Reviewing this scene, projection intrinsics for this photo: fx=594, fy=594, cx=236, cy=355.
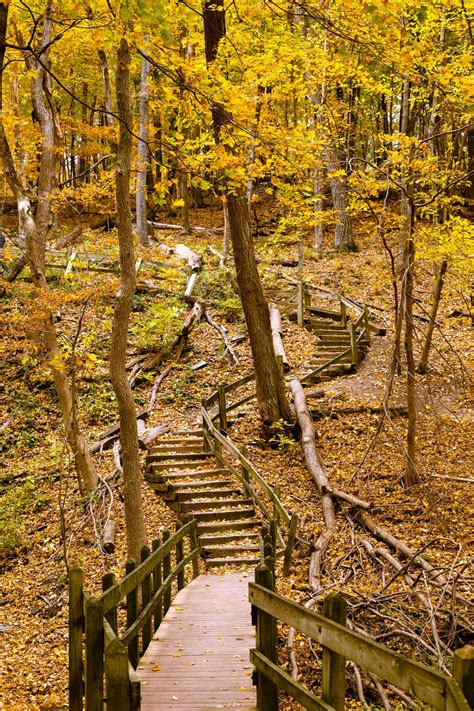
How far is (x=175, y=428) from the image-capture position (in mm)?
16188

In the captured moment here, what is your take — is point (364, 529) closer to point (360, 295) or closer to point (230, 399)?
point (230, 399)

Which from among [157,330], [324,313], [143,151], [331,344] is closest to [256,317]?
[157,330]

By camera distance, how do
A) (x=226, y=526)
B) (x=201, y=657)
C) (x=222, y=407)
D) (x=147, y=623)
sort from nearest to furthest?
1. (x=201, y=657)
2. (x=147, y=623)
3. (x=226, y=526)
4. (x=222, y=407)

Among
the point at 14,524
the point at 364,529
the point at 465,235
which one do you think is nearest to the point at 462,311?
the point at 465,235

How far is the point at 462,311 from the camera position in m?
21.9

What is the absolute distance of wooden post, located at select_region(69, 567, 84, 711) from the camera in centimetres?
491

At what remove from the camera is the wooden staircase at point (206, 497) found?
10852 mm

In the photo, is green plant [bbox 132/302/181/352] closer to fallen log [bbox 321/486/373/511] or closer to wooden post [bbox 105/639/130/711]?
fallen log [bbox 321/486/373/511]

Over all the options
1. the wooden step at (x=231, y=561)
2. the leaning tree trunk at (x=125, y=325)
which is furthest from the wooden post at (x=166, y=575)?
the wooden step at (x=231, y=561)

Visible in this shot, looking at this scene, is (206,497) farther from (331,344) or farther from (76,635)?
(331,344)

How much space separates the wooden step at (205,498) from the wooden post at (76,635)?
7.46 m

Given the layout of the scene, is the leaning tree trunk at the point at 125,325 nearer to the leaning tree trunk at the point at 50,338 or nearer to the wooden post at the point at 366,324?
the leaning tree trunk at the point at 50,338

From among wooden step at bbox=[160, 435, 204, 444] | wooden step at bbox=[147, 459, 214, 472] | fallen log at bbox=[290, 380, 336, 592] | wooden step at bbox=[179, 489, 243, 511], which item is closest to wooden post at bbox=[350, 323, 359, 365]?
fallen log at bbox=[290, 380, 336, 592]

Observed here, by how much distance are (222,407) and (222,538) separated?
482 centimetres
